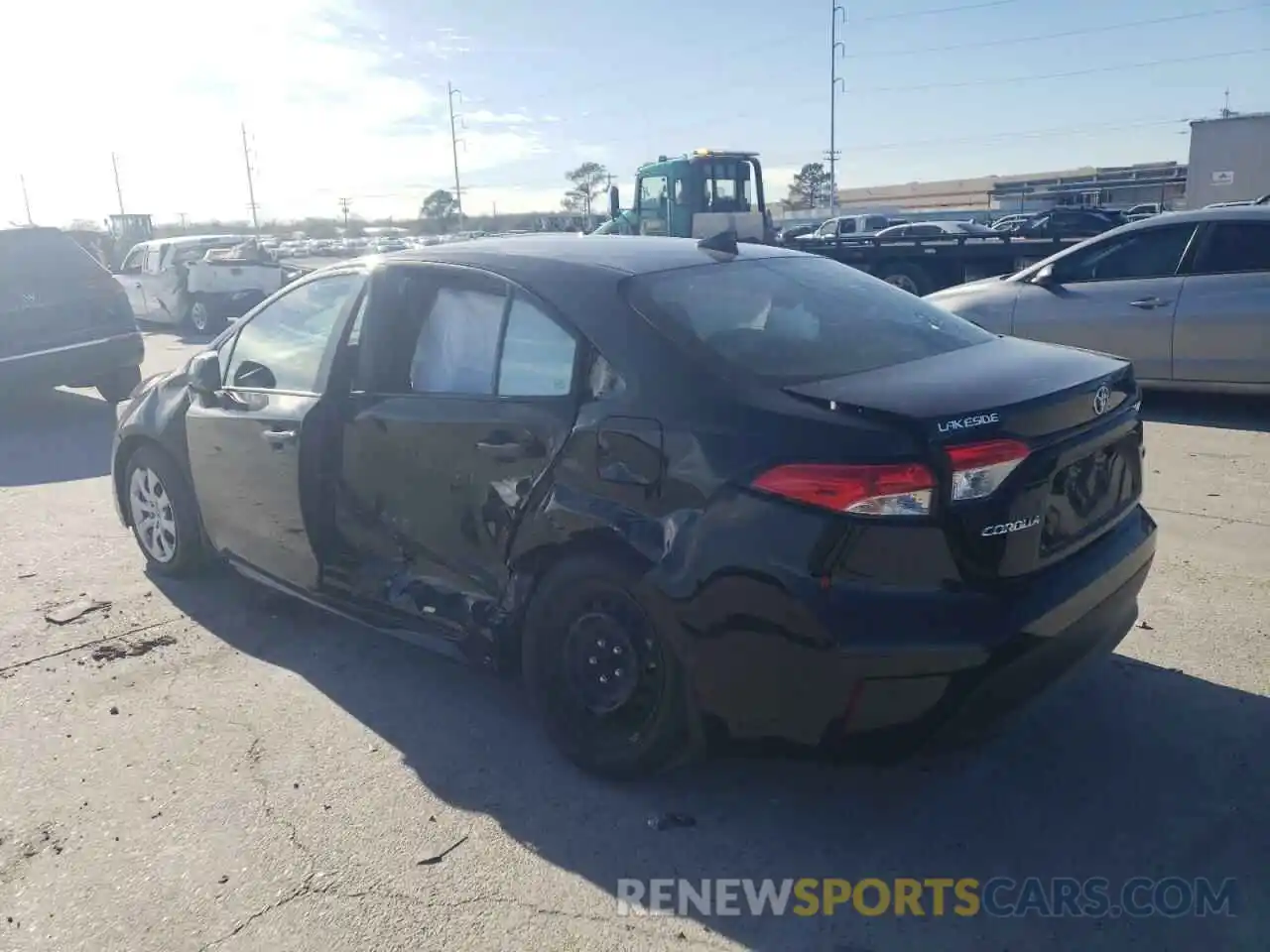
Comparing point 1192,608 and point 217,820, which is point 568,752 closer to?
point 217,820

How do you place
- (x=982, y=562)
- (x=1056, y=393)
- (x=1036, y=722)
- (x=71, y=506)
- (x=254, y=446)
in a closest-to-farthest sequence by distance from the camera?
(x=982, y=562)
(x=1056, y=393)
(x=1036, y=722)
(x=254, y=446)
(x=71, y=506)

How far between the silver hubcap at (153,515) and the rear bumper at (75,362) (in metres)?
5.35

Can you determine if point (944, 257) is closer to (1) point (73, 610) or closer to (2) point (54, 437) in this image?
(2) point (54, 437)

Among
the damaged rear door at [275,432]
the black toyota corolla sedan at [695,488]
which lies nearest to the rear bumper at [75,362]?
the damaged rear door at [275,432]

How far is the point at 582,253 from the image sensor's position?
3.81 meters

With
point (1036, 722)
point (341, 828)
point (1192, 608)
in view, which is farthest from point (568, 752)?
point (1192, 608)

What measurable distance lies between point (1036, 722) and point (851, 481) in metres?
1.50

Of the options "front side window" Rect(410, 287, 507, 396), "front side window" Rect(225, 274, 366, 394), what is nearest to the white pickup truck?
"front side window" Rect(225, 274, 366, 394)

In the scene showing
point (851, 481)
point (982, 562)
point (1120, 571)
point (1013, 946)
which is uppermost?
point (851, 481)

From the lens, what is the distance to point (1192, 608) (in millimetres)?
4484

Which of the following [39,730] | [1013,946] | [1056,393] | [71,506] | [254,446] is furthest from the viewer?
[71,506]

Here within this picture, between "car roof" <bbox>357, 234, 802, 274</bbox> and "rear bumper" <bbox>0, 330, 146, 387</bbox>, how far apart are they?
7.38 meters

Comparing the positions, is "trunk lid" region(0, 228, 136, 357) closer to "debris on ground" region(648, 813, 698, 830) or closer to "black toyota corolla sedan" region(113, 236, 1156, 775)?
"black toyota corolla sedan" region(113, 236, 1156, 775)

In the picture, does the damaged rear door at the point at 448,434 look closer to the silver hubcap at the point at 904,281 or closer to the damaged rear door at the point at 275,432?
the damaged rear door at the point at 275,432
